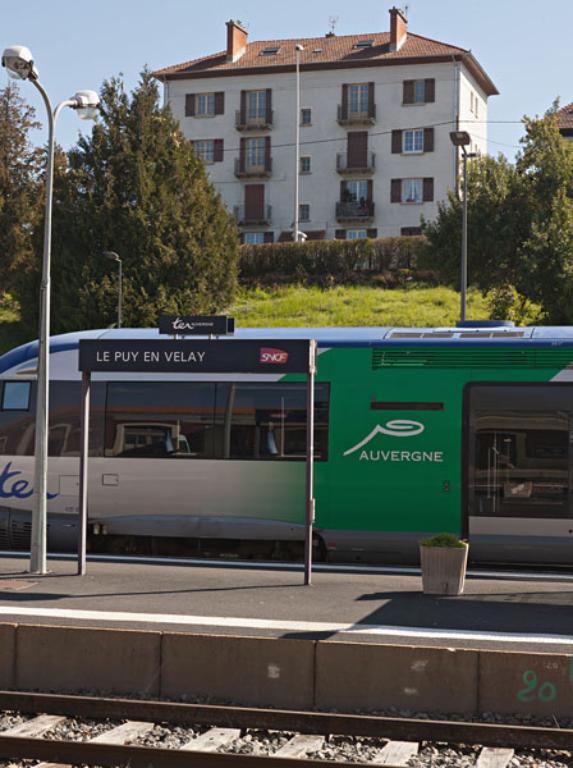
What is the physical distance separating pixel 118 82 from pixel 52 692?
45.3 metres

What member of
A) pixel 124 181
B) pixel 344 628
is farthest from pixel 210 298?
pixel 344 628

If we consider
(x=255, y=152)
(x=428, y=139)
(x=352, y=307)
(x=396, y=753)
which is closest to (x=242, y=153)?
(x=255, y=152)

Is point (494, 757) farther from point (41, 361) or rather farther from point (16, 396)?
point (16, 396)

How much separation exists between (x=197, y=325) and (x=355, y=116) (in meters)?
56.7

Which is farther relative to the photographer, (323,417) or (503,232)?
(503,232)

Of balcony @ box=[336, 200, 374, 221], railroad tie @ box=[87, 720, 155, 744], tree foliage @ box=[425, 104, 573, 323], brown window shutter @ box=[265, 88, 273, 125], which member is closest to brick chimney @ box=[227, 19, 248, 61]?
brown window shutter @ box=[265, 88, 273, 125]

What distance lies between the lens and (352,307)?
50312mm

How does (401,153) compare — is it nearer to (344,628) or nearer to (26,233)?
(26,233)

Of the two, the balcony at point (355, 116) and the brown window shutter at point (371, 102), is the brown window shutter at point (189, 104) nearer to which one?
the balcony at point (355, 116)

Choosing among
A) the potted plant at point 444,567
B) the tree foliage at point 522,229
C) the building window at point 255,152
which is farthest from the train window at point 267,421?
the building window at point 255,152

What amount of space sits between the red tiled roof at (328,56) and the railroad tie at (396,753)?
63795mm

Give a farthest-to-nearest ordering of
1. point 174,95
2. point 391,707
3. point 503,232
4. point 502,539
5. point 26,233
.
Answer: point 174,95 → point 26,233 → point 503,232 → point 502,539 → point 391,707

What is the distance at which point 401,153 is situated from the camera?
68.5m

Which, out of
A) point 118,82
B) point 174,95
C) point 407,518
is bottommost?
point 407,518
